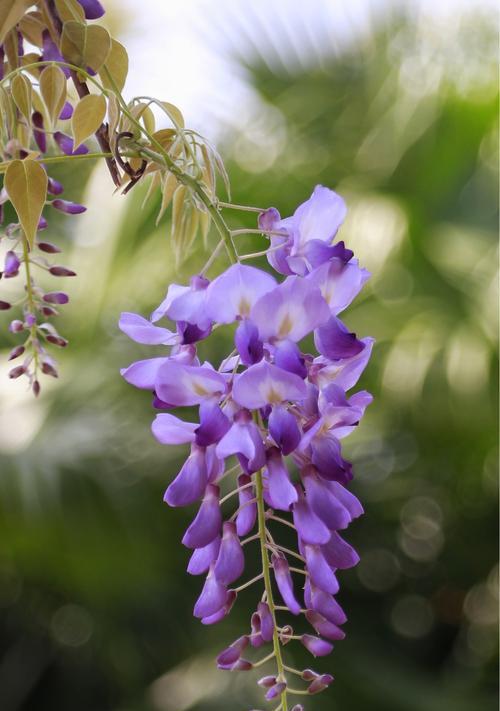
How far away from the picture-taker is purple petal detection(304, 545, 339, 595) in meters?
0.37

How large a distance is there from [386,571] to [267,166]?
3.39 feet

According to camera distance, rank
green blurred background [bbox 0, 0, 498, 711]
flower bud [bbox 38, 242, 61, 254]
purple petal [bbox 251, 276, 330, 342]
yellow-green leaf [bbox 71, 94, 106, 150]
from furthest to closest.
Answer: green blurred background [bbox 0, 0, 498, 711], flower bud [bbox 38, 242, 61, 254], yellow-green leaf [bbox 71, 94, 106, 150], purple petal [bbox 251, 276, 330, 342]

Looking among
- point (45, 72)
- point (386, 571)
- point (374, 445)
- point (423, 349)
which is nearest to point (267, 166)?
point (423, 349)

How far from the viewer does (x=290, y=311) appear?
1.11 ft

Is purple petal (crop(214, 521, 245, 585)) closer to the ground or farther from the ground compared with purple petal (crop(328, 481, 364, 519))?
closer to the ground

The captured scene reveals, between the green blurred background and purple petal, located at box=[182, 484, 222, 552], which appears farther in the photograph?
the green blurred background

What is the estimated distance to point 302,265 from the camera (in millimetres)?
376

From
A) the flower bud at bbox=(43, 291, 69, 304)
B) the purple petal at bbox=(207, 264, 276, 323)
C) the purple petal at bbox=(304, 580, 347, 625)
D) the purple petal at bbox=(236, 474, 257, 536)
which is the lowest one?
the purple petal at bbox=(304, 580, 347, 625)

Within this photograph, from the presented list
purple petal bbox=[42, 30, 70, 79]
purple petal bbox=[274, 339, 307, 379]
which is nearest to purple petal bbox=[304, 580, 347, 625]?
purple petal bbox=[274, 339, 307, 379]

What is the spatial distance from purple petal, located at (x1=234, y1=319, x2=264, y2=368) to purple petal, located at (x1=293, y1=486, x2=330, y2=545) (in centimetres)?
7

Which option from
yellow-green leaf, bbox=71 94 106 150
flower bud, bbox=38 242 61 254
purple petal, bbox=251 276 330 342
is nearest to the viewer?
purple petal, bbox=251 276 330 342

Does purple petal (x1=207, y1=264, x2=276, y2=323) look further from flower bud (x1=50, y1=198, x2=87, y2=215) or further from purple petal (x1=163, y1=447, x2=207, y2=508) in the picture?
flower bud (x1=50, y1=198, x2=87, y2=215)

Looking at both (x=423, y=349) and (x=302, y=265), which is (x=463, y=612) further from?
(x=302, y=265)

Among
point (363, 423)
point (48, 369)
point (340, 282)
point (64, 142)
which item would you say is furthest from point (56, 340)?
point (363, 423)
